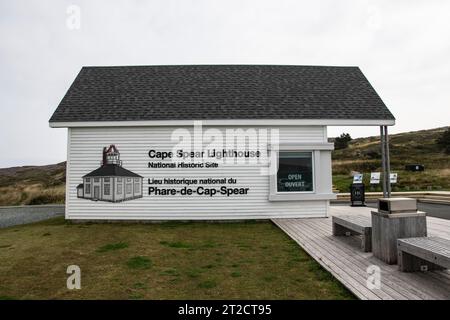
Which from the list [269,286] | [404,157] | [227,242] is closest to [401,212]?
[269,286]

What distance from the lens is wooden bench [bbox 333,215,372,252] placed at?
6.80 m

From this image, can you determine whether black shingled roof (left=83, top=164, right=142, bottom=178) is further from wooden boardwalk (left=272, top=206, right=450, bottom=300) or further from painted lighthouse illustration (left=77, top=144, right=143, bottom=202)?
wooden boardwalk (left=272, top=206, right=450, bottom=300)

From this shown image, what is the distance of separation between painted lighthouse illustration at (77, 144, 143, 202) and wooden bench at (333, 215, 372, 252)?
6781mm

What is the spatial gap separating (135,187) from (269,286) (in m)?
7.70

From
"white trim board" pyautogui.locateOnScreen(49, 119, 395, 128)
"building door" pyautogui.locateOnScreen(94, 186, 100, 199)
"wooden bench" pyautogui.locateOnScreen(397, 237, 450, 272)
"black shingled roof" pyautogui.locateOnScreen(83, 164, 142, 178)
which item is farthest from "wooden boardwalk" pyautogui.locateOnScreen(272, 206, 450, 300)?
"building door" pyautogui.locateOnScreen(94, 186, 100, 199)

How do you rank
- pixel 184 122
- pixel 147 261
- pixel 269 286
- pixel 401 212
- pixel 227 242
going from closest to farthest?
pixel 269 286 → pixel 401 212 → pixel 147 261 → pixel 227 242 → pixel 184 122

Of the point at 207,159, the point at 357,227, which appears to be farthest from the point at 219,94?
the point at 357,227

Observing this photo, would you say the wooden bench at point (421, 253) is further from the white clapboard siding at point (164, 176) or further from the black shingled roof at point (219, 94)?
the black shingled roof at point (219, 94)

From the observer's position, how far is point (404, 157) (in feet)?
174

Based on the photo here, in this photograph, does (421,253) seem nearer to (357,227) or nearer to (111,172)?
(357,227)

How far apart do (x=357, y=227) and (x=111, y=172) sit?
27.4 feet

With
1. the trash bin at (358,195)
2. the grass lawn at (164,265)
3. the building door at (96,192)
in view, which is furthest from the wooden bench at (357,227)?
the trash bin at (358,195)
